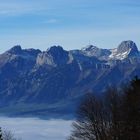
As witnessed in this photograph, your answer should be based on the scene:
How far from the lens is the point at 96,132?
66.0 meters

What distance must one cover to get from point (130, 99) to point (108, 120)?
10.4 m

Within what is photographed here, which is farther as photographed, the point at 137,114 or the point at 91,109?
the point at 91,109

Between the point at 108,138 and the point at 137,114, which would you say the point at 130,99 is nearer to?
the point at 137,114

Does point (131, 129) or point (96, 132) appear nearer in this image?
point (131, 129)

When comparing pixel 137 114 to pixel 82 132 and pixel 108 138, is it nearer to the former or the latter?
pixel 108 138

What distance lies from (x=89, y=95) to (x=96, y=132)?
491cm

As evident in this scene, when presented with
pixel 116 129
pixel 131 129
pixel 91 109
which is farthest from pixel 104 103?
pixel 131 129

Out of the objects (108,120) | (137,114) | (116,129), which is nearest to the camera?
(137,114)

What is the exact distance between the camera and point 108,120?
6512cm

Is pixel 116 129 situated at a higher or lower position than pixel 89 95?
lower

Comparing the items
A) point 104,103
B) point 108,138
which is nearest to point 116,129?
point 108,138

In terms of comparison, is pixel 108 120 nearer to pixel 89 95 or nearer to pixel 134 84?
A: pixel 89 95

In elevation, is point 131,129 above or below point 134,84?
below

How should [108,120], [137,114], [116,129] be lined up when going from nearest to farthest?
[137,114]
[116,129]
[108,120]
